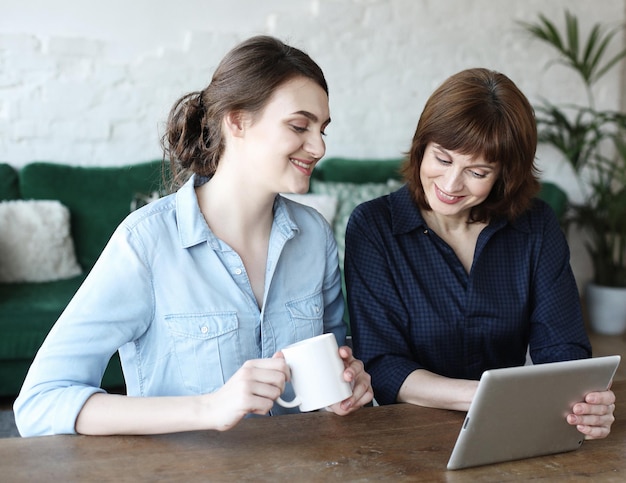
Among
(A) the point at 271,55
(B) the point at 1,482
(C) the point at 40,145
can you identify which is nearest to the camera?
(B) the point at 1,482

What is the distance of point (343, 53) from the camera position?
3914 millimetres

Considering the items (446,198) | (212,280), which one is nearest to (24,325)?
(212,280)

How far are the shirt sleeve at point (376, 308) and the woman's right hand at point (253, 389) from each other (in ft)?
1.51

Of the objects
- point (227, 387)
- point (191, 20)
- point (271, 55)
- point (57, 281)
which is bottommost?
point (57, 281)

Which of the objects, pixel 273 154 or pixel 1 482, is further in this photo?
pixel 273 154

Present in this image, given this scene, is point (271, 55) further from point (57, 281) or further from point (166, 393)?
point (57, 281)

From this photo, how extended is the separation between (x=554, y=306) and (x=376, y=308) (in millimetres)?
389

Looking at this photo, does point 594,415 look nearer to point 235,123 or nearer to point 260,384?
point 260,384

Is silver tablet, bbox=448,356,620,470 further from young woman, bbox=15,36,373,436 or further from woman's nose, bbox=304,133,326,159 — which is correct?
woman's nose, bbox=304,133,326,159

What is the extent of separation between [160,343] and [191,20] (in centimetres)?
273

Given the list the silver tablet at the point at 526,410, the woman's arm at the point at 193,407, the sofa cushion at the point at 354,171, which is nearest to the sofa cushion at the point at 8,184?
the sofa cushion at the point at 354,171

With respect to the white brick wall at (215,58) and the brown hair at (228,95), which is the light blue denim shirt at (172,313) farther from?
the white brick wall at (215,58)

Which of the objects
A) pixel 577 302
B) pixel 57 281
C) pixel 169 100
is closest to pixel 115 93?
pixel 169 100

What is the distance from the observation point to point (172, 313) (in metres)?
1.26
